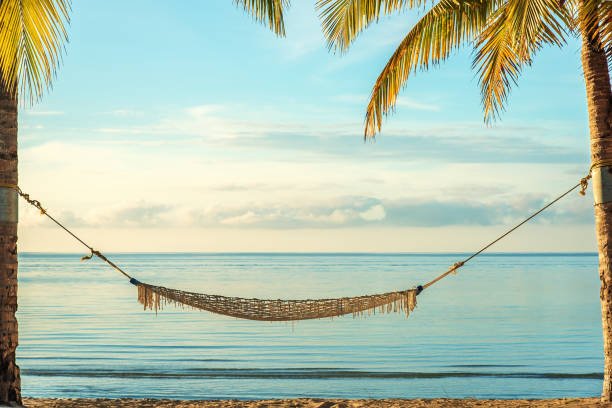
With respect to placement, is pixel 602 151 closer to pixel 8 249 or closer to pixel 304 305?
pixel 304 305

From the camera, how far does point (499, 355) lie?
37.9 ft

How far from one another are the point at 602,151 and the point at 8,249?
4.36 meters

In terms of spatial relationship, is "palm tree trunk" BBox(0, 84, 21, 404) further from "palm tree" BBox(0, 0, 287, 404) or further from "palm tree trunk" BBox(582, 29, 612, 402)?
"palm tree trunk" BBox(582, 29, 612, 402)

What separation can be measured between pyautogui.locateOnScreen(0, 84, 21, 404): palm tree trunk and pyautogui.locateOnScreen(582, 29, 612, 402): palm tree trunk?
424cm

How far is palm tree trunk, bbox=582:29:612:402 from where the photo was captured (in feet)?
17.1

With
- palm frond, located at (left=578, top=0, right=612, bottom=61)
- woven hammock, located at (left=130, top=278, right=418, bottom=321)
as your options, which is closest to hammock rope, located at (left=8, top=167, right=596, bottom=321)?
woven hammock, located at (left=130, top=278, right=418, bottom=321)

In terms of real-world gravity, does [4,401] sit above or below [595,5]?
below

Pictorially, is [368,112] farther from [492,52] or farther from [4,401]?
[4,401]

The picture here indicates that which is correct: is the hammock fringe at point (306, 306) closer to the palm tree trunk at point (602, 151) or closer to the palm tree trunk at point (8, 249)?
the palm tree trunk at point (8, 249)

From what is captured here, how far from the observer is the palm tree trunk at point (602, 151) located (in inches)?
205

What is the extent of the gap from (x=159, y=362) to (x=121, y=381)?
1.79m

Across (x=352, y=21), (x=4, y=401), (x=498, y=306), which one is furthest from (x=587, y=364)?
(x=498, y=306)

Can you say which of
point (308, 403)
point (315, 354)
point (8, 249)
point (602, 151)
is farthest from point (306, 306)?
point (315, 354)

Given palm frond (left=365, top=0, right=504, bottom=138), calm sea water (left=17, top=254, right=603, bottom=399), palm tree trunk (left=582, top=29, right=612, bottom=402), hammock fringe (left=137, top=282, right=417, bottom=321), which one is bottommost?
calm sea water (left=17, top=254, right=603, bottom=399)
